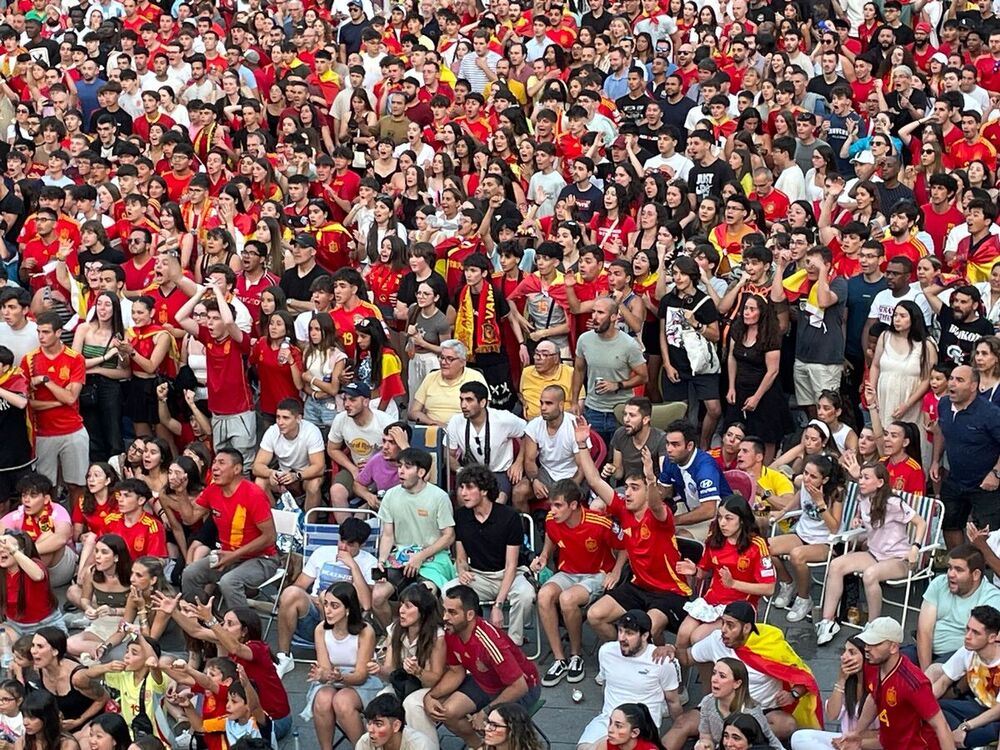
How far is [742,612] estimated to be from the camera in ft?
34.6

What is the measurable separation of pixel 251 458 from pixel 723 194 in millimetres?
4543

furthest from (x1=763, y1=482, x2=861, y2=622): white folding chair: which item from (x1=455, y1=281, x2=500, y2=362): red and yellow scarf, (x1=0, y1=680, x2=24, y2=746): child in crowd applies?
(x1=0, y1=680, x2=24, y2=746): child in crowd

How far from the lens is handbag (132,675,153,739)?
1074 cm

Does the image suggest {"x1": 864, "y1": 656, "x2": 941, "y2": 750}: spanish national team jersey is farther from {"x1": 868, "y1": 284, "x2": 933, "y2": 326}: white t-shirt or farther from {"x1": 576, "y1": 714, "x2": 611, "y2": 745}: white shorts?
{"x1": 868, "y1": 284, "x2": 933, "y2": 326}: white t-shirt

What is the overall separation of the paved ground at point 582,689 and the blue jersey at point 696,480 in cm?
90

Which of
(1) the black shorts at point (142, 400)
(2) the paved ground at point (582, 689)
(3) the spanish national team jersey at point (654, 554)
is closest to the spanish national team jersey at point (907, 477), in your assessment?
(2) the paved ground at point (582, 689)

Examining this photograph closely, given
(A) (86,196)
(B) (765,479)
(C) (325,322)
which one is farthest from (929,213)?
(A) (86,196)

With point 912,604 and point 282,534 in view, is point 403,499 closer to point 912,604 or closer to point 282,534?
point 282,534

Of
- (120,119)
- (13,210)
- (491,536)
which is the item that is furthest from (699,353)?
(120,119)

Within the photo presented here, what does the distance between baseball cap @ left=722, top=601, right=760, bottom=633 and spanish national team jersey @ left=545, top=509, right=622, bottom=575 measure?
1.31m

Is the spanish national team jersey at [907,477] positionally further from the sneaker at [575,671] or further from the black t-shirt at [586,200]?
the black t-shirt at [586,200]

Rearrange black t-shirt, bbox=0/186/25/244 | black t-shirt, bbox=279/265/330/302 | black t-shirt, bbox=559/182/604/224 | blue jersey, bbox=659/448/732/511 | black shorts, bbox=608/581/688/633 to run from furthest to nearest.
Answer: black t-shirt, bbox=0/186/25/244, black t-shirt, bbox=559/182/604/224, black t-shirt, bbox=279/265/330/302, blue jersey, bbox=659/448/732/511, black shorts, bbox=608/581/688/633

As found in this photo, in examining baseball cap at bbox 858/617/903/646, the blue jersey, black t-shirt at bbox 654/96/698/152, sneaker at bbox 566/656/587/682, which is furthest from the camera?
black t-shirt at bbox 654/96/698/152

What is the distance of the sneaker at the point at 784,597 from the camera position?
1218cm
